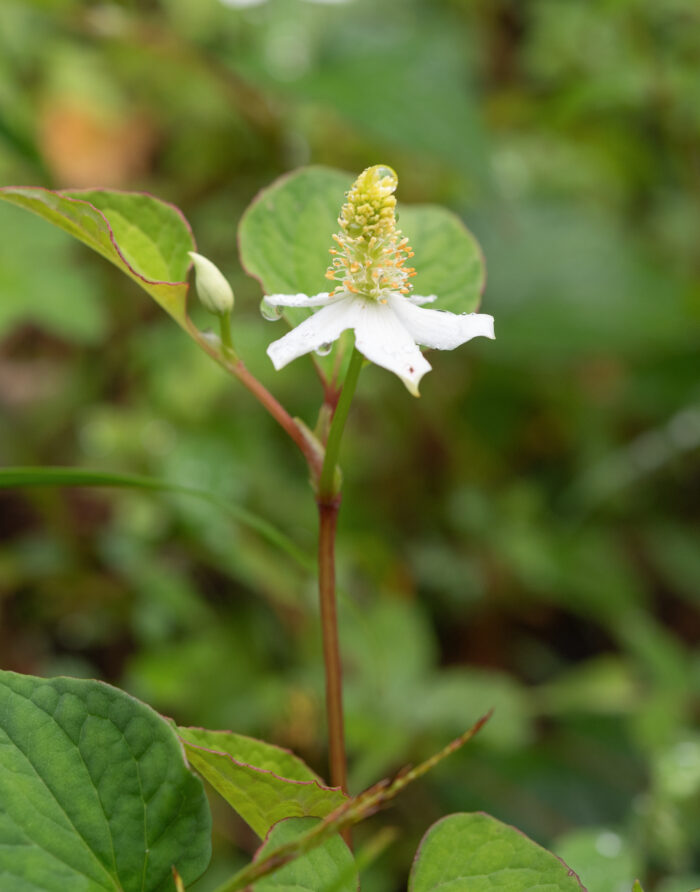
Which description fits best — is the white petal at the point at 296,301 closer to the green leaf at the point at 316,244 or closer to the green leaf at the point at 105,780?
the green leaf at the point at 316,244

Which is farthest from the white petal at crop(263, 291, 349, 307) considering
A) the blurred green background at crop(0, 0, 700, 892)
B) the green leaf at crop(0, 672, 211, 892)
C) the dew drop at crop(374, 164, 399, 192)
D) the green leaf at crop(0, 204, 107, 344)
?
the green leaf at crop(0, 204, 107, 344)

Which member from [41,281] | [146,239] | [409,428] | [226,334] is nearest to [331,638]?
[226,334]

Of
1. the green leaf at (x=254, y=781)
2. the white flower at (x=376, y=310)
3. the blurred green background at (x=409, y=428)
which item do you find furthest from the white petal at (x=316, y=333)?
the blurred green background at (x=409, y=428)

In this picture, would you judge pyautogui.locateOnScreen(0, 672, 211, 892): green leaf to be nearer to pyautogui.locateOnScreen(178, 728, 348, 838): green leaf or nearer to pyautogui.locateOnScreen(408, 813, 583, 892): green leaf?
pyautogui.locateOnScreen(178, 728, 348, 838): green leaf

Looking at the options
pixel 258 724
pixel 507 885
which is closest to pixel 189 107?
pixel 258 724

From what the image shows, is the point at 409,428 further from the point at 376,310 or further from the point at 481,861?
the point at 481,861

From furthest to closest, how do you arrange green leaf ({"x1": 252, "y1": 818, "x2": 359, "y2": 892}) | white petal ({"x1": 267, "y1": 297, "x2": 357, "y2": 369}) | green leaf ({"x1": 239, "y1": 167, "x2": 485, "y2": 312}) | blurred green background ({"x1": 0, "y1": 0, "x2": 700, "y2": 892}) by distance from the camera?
blurred green background ({"x1": 0, "y1": 0, "x2": 700, "y2": 892}) → green leaf ({"x1": 239, "y1": 167, "x2": 485, "y2": 312}) → white petal ({"x1": 267, "y1": 297, "x2": 357, "y2": 369}) → green leaf ({"x1": 252, "y1": 818, "x2": 359, "y2": 892})
